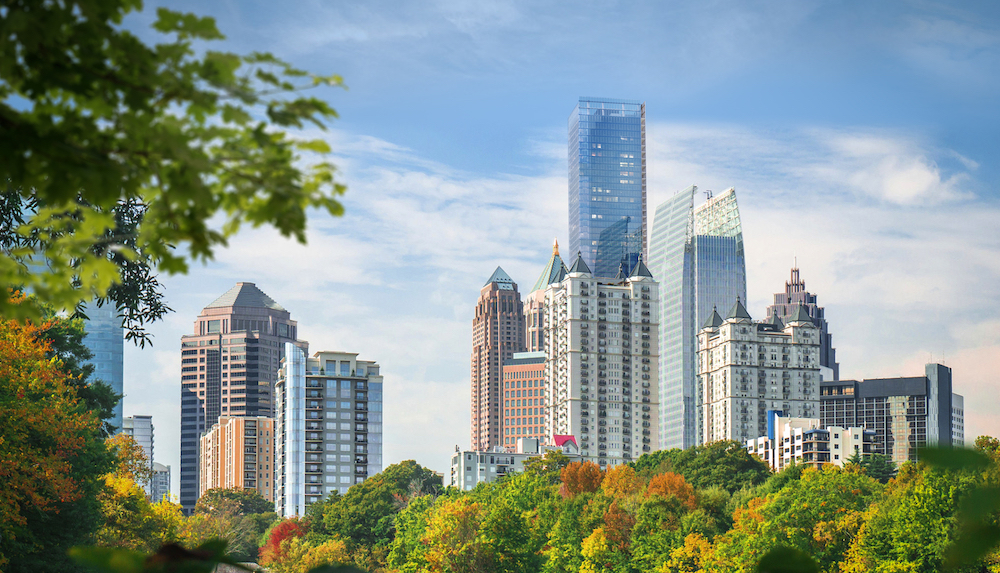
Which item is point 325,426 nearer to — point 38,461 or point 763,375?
point 763,375

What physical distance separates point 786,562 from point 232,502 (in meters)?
145

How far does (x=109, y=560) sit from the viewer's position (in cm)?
428

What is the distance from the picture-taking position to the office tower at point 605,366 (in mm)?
174375

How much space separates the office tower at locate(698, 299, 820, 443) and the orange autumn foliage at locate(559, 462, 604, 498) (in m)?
89.3

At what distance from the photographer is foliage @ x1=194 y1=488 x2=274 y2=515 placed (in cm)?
14075

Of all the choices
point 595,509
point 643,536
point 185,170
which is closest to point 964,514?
point 185,170

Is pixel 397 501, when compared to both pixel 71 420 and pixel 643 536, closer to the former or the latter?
pixel 643 536

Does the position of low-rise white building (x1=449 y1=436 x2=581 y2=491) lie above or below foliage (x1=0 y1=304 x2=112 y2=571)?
below

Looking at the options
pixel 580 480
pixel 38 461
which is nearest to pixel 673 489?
pixel 580 480

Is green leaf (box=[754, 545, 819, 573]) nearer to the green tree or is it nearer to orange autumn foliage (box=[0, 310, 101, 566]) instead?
orange autumn foliage (box=[0, 310, 101, 566])

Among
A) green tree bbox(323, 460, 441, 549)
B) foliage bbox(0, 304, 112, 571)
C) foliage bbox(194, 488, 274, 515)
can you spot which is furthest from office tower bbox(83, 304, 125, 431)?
foliage bbox(0, 304, 112, 571)

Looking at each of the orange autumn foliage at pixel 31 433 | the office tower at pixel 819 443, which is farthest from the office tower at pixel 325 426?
the orange autumn foliage at pixel 31 433

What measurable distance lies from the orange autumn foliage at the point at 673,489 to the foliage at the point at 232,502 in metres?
78.6

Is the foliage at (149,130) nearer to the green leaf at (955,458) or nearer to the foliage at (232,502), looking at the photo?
the green leaf at (955,458)
